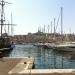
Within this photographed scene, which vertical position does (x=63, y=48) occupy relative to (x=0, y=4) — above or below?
below

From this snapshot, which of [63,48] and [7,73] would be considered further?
[63,48]

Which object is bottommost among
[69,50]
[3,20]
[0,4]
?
[69,50]

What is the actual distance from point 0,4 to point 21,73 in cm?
7937

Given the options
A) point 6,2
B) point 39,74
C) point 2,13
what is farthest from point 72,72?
point 6,2

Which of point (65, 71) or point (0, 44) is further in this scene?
point (0, 44)

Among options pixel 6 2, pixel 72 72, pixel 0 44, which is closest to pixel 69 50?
pixel 0 44

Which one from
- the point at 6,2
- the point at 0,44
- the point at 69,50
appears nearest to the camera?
the point at 69,50

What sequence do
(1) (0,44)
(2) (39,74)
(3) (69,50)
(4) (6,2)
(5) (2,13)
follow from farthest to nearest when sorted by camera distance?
(4) (6,2) < (5) (2,13) < (1) (0,44) < (3) (69,50) < (2) (39,74)

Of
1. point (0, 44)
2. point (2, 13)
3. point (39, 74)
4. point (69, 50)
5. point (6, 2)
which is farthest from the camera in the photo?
point (6, 2)

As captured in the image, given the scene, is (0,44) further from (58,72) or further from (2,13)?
(58,72)

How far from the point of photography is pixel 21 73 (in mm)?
16562

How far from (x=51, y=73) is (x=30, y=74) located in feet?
Answer: 4.51

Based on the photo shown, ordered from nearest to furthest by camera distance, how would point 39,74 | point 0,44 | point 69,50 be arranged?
point 39,74 → point 69,50 → point 0,44

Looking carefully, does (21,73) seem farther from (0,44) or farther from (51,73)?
(0,44)
